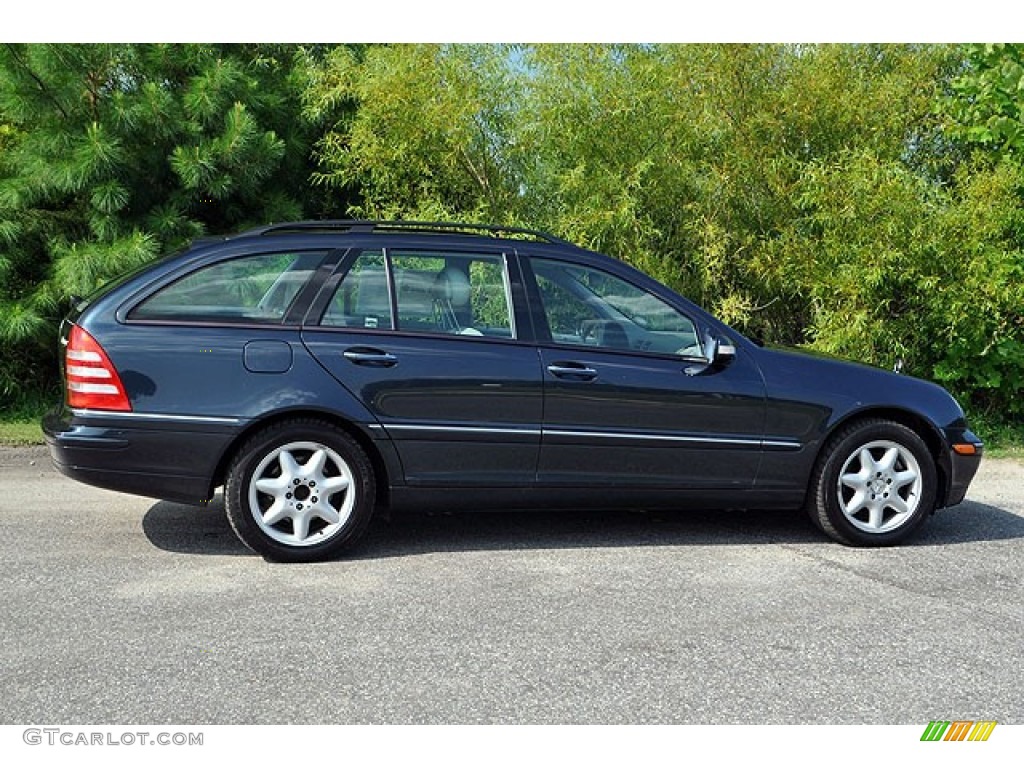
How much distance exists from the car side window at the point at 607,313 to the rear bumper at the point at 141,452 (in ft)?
5.38

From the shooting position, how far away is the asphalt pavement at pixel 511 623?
3.47 m

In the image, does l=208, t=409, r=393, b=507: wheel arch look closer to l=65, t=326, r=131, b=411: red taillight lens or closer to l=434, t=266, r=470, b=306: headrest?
l=65, t=326, r=131, b=411: red taillight lens

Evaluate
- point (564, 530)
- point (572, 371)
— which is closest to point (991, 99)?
Result: point (572, 371)

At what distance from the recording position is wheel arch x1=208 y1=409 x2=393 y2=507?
495 centimetres

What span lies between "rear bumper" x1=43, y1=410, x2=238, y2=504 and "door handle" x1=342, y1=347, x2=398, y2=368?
2.02 feet

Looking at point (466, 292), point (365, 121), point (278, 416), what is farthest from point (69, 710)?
point (365, 121)

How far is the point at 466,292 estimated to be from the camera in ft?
17.4

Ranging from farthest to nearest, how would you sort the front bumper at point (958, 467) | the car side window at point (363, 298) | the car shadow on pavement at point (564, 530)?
the front bumper at point (958, 467)
the car shadow on pavement at point (564, 530)
the car side window at point (363, 298)

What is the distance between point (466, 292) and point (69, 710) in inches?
105

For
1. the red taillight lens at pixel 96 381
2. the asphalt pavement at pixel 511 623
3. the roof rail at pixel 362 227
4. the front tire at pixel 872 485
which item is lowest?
the asphalt pavement at pixel 511 623

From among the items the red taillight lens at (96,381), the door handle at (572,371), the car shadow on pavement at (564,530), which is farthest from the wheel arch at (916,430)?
the red taillight lens at (96,381)

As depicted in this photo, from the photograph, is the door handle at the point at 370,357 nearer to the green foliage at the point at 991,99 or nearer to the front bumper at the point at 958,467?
the front bumper at the point at 958,467

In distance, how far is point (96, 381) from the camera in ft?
15.9
